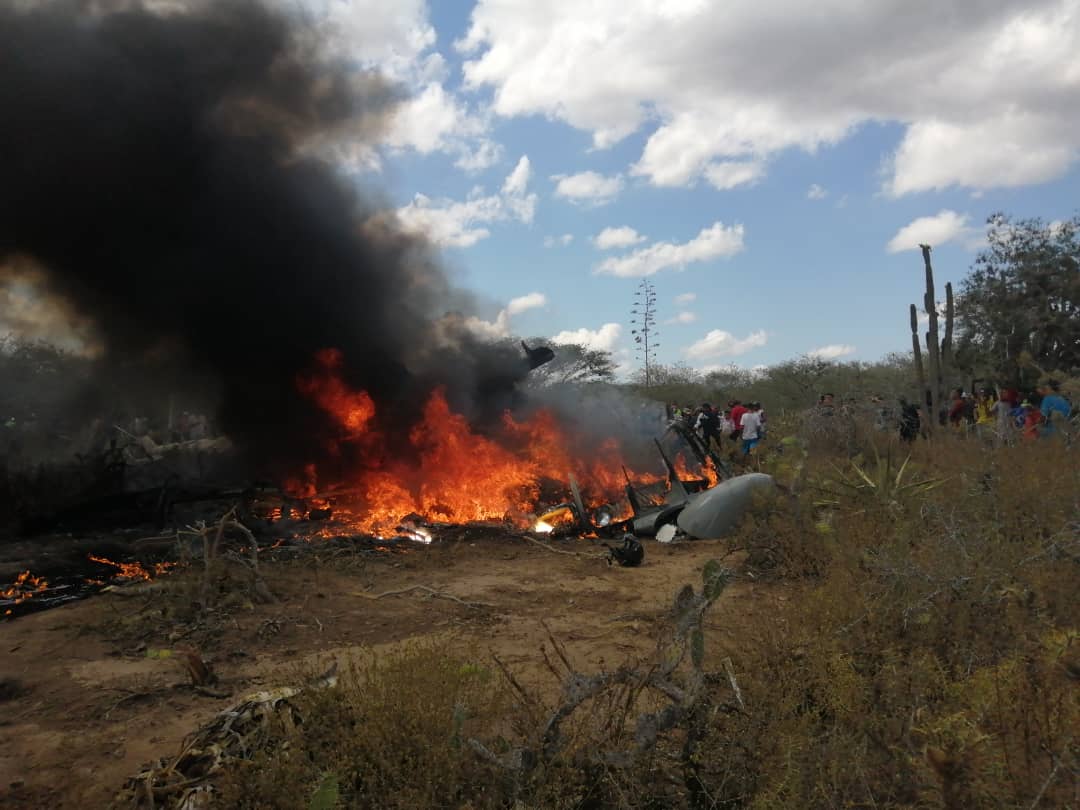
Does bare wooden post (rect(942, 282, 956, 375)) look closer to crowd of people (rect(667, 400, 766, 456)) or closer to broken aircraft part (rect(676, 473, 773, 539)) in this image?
crowd of people (rect(667, 400, 766, 456))

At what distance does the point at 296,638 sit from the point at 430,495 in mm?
7467

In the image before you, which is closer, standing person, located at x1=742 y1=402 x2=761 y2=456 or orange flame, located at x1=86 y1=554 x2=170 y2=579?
orange flame, located at x1=86 y1=554 x2=170 y2=579

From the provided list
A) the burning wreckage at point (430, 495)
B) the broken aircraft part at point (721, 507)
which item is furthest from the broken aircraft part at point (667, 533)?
the broken aircraft part at point (721, 507)

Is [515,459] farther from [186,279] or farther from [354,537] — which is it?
[186,279]

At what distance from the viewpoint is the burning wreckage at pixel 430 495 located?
10477 millimetres

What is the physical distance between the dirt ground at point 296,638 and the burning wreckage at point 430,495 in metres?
1.32

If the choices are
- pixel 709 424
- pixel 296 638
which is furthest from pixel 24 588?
pixel 709 424

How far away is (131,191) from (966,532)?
1652cm

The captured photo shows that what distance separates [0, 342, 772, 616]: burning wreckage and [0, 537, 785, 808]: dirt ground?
51.8 inches

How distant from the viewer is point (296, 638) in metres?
6.51

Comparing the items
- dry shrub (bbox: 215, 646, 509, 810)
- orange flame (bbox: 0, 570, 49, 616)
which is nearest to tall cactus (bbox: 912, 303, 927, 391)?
dry shrub (bbox: 215, 646, 509, 810)

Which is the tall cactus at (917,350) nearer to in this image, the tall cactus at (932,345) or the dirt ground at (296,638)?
the tall cactus at (932,345)

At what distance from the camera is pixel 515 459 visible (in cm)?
1533

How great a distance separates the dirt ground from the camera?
436 cm
